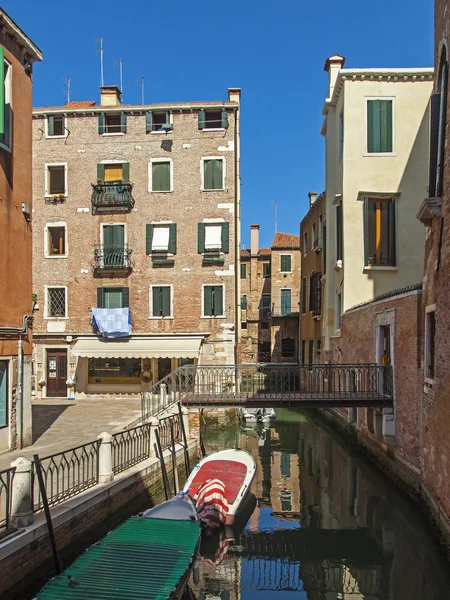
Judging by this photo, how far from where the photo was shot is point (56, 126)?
2527cm

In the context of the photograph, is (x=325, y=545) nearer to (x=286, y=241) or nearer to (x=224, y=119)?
(x=224, y=119)

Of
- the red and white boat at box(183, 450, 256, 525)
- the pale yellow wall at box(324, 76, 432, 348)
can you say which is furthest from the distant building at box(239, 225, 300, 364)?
the red and white boat at box(183, 450, 256, 525)

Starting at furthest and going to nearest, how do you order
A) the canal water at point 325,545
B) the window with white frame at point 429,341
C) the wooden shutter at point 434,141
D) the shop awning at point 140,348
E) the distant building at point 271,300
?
1. the distant building at point 271,300
2. the shop awning at point 140,348
3. the window with white frame at point 429,341
4. the wooden shutter at point 434,141
5. the canal water at point 325,545

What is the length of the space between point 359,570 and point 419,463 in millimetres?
3322

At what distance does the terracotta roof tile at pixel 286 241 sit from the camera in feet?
137

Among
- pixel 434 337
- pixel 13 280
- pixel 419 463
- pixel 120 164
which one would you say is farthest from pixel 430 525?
pixel 120 164

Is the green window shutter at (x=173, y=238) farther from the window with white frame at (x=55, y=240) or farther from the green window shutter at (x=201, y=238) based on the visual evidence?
the window with white frame at (x=55, y=240)

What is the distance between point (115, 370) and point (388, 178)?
14.2 m

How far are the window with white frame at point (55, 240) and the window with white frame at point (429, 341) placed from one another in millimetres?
17746

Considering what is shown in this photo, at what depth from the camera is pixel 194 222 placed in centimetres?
2450

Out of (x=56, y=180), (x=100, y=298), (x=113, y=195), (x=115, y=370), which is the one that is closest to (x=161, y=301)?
(x=100, y=298)

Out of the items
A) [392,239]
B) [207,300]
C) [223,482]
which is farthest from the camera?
[207,300]

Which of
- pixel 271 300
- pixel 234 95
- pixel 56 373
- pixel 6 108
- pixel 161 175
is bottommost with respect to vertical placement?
pixel 56 373


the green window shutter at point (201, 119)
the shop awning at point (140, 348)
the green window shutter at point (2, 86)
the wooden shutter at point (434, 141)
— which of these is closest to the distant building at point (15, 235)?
the green window shutter at point (2, 86)
